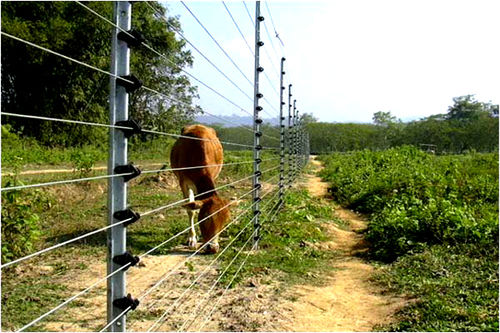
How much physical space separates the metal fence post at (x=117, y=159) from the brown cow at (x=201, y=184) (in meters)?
2.78

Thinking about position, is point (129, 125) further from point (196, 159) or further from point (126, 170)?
point (196, 159)

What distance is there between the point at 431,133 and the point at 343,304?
3960 cm

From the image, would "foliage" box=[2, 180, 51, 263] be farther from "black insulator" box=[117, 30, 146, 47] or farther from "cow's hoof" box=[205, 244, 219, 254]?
"black insulator" box=[117, 30, 146, 47]

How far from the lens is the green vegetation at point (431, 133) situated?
124 feet

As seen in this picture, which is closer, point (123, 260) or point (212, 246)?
point (123, 260)

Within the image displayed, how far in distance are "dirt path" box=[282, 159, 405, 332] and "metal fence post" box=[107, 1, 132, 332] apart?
206cm

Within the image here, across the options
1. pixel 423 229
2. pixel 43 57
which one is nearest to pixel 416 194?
pixel 423 229

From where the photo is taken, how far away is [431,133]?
1610 inches

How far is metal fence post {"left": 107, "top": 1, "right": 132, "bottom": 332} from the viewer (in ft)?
5.54

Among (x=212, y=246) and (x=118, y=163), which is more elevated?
(x=118, y=163)

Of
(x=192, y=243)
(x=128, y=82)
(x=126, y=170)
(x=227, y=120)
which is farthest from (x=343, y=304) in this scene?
(x=128, y=82)

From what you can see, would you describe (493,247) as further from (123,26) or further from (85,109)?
(85,109)

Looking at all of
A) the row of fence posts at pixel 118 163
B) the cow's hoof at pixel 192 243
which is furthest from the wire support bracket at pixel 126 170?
the cow's hoof at pixel 192 243

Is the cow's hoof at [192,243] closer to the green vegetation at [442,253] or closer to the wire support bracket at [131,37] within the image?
the green vegetation at [442,253]
